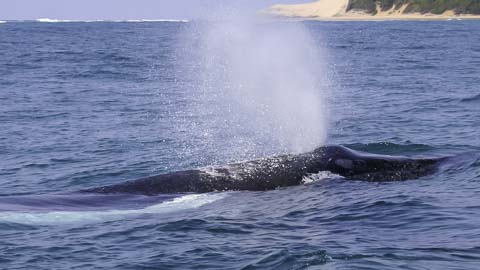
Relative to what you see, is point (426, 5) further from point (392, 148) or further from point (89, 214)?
point (89, 214)

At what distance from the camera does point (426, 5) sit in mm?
157125

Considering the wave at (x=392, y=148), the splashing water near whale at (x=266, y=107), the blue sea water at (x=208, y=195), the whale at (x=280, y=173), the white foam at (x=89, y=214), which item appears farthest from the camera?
the splashing water near whale at (x=266, y=107)

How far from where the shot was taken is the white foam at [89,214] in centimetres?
1449

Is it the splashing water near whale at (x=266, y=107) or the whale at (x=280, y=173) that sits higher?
the splashing water near whale at (x=266, y=107)

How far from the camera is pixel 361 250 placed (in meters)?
11.9

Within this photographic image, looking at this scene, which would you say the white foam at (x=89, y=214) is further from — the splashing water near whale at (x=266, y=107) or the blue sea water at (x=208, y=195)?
the splashing water near whale at (x=266, y=107)

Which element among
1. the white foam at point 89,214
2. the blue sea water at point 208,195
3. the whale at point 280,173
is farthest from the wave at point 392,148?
the white foam at point 89,214

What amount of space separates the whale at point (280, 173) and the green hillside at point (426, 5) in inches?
5292

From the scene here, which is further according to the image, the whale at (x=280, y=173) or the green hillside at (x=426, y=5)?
the green hillside at (x=426, y=5)

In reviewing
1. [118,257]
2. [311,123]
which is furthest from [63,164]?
[118,257]

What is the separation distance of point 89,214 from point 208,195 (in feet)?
7.57

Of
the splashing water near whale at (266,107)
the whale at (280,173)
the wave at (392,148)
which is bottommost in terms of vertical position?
the wave at (392,148)

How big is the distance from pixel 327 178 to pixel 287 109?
7691mm

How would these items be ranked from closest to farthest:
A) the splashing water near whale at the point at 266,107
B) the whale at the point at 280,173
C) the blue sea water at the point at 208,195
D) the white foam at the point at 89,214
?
the blue sea water at the point at 208,195
the white foam at the point at 89,214
the whale at the point at 280,173
the splashing water near whale at the point at 266,107
